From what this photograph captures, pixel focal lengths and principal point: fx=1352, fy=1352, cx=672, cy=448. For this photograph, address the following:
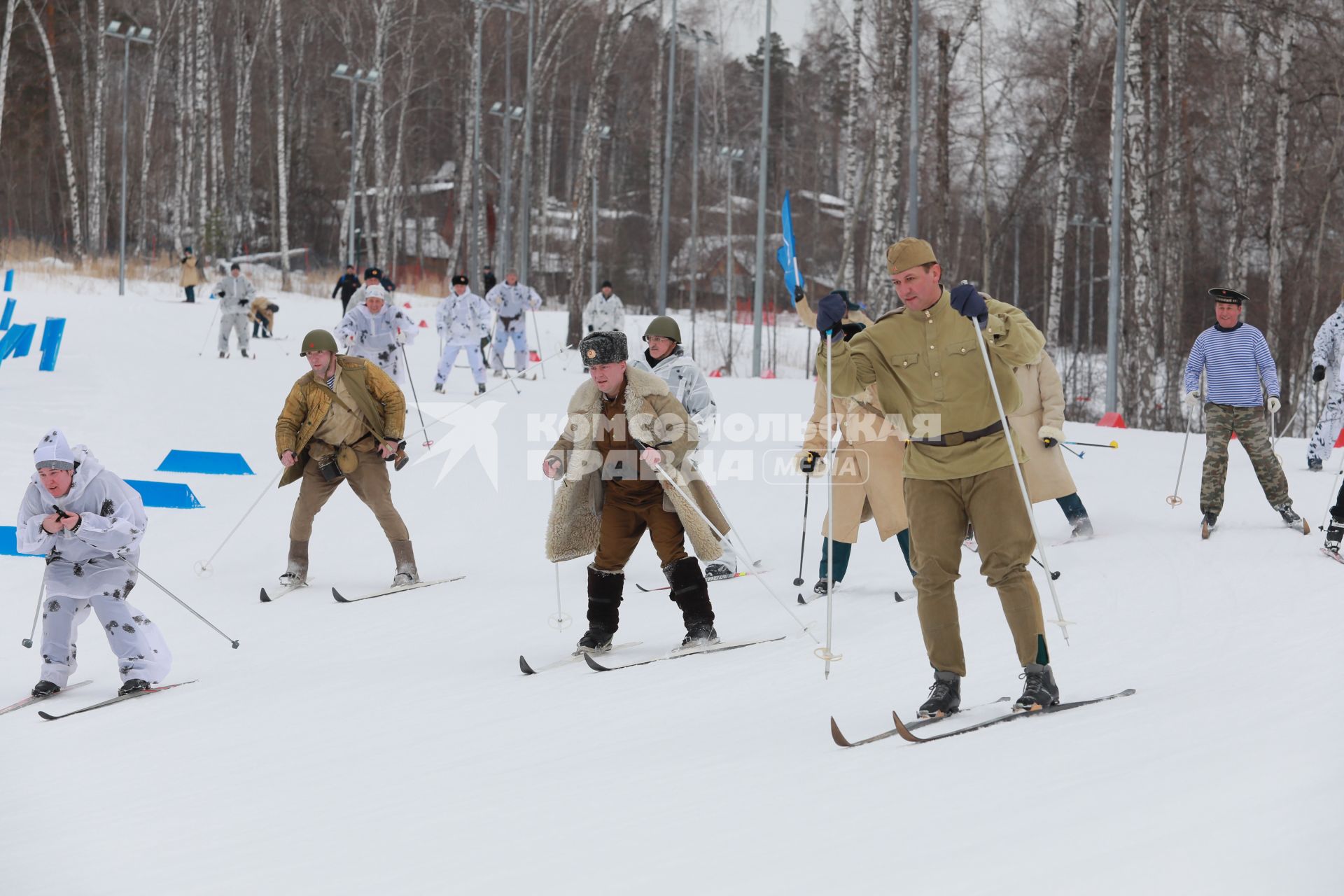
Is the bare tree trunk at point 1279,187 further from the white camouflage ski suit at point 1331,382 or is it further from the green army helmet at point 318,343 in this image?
the green army helmet at point 318,343

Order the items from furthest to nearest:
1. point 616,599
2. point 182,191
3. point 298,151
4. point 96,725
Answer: point 298,151 < point 182,191 < point 616,599 < point 96,725

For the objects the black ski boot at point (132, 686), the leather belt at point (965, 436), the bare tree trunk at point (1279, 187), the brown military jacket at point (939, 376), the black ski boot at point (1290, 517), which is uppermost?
the bare tree trunk at point (1279, 187)

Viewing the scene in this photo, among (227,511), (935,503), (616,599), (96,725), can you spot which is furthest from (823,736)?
(227,511)

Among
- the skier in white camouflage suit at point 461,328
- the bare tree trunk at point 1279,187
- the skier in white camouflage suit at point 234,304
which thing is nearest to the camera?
the skier in white camouflage suit at point 461,328

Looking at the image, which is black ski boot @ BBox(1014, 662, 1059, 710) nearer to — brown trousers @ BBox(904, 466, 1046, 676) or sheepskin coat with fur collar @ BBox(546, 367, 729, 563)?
brown trousers @ BBox(904, 466, 1046, 676)

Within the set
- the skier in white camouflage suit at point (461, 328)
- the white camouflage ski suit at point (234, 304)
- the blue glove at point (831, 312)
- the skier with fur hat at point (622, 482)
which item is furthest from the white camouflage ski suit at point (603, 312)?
the blue glove at point (831, 312)

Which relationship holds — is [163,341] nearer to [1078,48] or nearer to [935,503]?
[1078,48]

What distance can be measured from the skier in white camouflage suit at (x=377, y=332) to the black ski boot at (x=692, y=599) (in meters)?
6.86

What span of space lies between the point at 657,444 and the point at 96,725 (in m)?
2.90

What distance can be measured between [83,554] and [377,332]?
677 cm

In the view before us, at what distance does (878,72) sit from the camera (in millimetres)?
27641

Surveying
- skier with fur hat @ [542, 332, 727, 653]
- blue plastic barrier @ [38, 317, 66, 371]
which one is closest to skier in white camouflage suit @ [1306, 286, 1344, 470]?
skier with fur hat @ [542, 332, 727, 653]

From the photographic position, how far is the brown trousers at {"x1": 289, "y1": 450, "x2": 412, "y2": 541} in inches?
365

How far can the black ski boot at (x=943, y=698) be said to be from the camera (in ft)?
16.6
